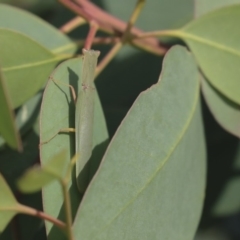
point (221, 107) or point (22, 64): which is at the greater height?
point (22, 64)

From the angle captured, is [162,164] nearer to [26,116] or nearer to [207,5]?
[26,116]

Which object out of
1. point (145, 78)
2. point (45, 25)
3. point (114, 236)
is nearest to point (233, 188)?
point (145, 78)

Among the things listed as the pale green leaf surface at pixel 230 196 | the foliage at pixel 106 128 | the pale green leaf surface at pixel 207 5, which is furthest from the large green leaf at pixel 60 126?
the pale green leaf surface at pixel 230 196

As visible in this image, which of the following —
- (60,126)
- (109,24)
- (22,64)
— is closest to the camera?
(60,126)

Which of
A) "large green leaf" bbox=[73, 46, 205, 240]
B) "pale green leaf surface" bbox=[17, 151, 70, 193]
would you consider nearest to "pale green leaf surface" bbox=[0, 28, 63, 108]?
"large green leaf" bbox=[73, 46, 205, 240]

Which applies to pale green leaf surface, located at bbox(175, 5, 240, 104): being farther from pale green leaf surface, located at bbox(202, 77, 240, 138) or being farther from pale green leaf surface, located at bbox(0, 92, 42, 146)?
pale green leaf surface, located at bbox(0, 92, 42, 146)

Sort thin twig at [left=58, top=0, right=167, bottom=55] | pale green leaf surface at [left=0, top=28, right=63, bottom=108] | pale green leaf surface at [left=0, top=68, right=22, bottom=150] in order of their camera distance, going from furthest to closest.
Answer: thin twig at [left=58, top=0, right=167, bottom=55] → pale green leaf surface at [left=0, top=28, right=63, bottom=108] → pale green leaf surface at [left=0, top=68, right=22, bottom=150]

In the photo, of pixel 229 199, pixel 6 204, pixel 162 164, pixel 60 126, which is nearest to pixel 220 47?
pixel 162 164
